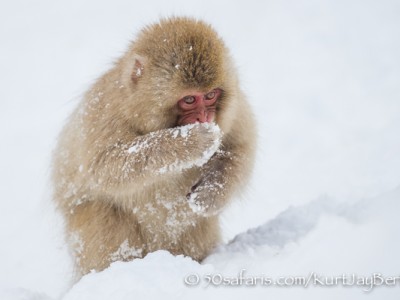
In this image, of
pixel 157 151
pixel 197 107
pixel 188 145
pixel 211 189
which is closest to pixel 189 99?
pixel 197 107

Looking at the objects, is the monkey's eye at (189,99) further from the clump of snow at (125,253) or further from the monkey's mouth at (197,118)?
the clump of snow at (125,253)

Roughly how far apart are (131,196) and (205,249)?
29.7 inches

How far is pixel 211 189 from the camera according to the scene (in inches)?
171

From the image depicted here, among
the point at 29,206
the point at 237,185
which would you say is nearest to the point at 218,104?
the point at 237,185

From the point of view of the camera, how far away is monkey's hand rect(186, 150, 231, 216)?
424 cm

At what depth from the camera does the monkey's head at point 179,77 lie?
3953 mm

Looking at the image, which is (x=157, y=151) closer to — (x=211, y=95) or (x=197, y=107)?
(x=197, y=107)

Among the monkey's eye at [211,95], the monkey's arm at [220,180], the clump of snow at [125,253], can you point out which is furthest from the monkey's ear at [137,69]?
the clump of snow at [125,253]

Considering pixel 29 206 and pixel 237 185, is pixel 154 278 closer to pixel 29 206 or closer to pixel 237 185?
pixel 237 185

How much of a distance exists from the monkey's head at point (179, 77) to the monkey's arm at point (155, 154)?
0.11 metres

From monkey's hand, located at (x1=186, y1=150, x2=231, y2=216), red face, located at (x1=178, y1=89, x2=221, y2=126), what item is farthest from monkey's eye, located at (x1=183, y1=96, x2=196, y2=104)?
monkey's hand, located at (x1=186, y1=150, x2=231, y2=216)

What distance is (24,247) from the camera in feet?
22.5

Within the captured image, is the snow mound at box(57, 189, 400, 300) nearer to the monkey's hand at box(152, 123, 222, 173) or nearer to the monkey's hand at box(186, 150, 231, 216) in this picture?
the monkey's hand at box(186, 150, 231, 216)

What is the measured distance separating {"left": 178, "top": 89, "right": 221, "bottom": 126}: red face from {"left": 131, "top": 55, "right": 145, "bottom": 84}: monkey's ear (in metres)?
0.36
